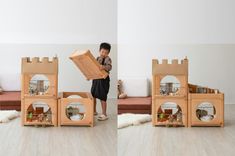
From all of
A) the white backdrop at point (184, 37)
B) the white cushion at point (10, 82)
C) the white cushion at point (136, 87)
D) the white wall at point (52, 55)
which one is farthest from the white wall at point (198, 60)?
the white cushion at point (10, 82)

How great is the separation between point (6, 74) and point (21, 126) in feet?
0.65

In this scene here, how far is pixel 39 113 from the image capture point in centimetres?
159

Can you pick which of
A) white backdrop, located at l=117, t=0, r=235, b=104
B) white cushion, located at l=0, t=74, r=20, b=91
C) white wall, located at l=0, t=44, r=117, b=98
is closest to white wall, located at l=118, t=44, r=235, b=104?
white backdrop, located at l=117, t=0, r=235, b=104

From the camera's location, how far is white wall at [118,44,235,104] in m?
2.23

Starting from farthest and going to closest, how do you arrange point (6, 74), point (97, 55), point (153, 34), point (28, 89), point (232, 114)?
1. point (153, 34)
2. point (232, 114)
3. point (97, 55)
4. point (28, 89)
5. point (6, 74)

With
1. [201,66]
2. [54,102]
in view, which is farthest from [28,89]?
[201,66]

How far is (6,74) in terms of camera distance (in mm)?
1480

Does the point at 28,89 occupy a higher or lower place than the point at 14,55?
lower

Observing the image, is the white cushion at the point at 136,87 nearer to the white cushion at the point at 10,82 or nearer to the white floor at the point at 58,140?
the white floor at the point at 58,140

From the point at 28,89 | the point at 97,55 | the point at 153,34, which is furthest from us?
the point at 153,34

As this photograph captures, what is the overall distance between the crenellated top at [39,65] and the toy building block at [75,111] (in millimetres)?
116

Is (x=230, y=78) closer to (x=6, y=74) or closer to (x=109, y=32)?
(x=109, y=32)

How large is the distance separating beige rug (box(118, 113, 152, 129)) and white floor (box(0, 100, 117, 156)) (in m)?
0.15

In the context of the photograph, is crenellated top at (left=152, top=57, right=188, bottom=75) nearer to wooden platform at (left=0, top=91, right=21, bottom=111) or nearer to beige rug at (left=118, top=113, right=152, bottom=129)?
beige rug at (left=118, top=113, right=152, bottom=129)
